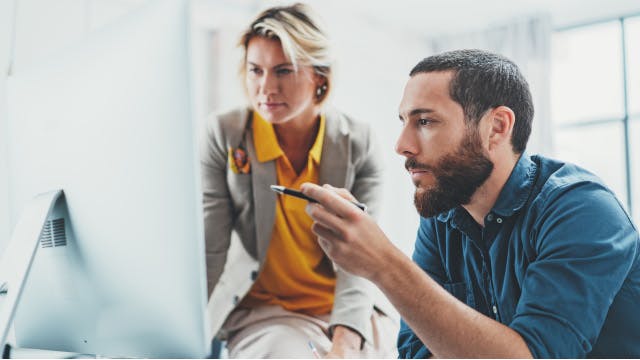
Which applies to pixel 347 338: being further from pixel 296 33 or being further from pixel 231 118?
pixel 296 33

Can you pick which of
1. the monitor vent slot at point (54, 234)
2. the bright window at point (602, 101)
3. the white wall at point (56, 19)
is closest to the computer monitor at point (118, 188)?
the monitor vent slot at point (54, 234)

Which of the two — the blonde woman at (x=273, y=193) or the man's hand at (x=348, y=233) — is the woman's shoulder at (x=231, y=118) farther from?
the man's hand at (x=348, y=233)

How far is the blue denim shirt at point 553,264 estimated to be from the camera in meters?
0.83

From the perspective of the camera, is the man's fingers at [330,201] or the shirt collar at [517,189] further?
the shirt collar at [517,189]

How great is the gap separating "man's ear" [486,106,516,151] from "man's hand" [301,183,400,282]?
0.38 meters

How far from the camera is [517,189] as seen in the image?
40.8 inches

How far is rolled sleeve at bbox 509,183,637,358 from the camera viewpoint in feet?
2.68

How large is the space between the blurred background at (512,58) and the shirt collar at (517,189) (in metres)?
2.81

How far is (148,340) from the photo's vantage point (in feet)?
2.44

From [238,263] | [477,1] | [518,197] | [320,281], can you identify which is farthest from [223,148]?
[477,1]

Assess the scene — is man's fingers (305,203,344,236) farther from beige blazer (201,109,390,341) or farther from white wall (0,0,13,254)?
beige blazer (201,109,390,341)

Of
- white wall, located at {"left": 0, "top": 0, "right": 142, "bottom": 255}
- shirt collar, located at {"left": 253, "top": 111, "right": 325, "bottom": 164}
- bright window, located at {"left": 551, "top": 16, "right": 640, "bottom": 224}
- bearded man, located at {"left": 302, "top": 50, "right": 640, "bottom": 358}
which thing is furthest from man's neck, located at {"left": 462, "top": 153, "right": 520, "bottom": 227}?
bright window, located at {"left": 551, "top": 16, "right": 640, "bottom": 224}

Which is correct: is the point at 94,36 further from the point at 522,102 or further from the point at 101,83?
the point at 522,102

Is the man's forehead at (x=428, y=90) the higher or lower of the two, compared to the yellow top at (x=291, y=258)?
higher
